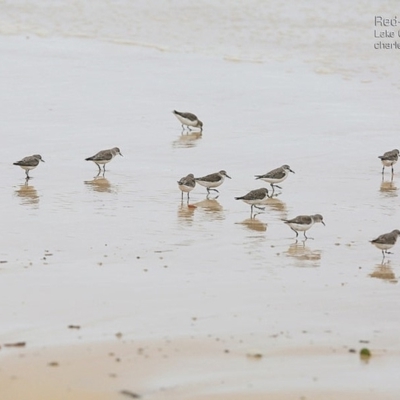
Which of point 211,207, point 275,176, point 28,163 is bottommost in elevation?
point 211,207

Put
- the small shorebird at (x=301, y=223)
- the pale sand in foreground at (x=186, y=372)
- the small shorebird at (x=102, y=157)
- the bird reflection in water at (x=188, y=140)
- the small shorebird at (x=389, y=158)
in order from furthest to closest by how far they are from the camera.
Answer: the bird reflection in water at (x=188, y=140) < the small shorebird at (x=389, y=158) < the small shorebird at (x=102, y=157) < the small shorebird at (x=301, y=223) < the pale sand in foreground at (x=186, y=372)

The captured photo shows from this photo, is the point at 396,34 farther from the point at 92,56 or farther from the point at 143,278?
the point at 143,278

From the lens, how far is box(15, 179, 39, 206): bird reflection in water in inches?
545

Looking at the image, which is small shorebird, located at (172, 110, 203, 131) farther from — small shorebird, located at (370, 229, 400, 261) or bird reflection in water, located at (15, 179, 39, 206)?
small shorebird, located at (370, 229, 400, 261)

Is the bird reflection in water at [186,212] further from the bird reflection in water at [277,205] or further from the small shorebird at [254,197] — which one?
the bird reflection in water at [277,205]

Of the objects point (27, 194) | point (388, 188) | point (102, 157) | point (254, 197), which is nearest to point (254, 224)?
point (254, 197)

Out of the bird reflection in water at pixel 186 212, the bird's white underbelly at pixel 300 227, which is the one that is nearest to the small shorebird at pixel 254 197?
the bird reflection in water at pixel 186 212

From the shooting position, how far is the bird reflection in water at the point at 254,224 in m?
12.9

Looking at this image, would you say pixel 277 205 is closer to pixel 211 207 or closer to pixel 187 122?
pixel 211 207

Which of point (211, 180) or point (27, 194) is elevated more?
point (211, 180)

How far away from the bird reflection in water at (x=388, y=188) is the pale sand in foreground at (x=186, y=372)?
703 centimetres

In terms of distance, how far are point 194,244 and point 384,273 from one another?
2.24 metres

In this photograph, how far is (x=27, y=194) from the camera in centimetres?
1438

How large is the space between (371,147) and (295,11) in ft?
57.1
